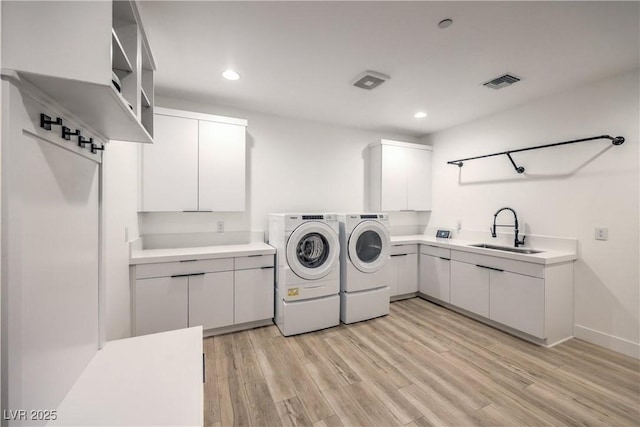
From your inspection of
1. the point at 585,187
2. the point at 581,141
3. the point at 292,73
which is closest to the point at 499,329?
the point at 585,187

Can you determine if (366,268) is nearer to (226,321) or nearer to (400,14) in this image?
(226,321)

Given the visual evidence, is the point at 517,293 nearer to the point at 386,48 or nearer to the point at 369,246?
the point at 369,246

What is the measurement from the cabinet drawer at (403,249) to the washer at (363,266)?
1.33 feet

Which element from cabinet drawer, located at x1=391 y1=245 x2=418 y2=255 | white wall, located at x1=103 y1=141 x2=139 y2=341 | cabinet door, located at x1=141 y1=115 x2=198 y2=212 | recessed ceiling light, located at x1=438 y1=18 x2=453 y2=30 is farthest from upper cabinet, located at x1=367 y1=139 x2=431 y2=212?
white wall, located at x1=103 y1=141 x2=139 y2=341

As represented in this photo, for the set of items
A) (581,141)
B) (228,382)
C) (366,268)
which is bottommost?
(228,382)

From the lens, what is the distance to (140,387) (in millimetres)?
919

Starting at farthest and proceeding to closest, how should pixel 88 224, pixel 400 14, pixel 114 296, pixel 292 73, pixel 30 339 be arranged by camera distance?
pixel 292 73 < pixel 114 296 < pixel 400 14 < pixel 88 224 < pixel 30 339

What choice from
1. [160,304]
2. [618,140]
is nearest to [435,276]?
[618,140]

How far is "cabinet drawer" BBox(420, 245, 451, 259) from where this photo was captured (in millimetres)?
3223

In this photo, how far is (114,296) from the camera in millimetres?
1757

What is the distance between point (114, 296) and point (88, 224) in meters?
0.93

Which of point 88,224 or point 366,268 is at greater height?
point 88,224

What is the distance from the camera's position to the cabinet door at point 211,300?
2.40 metres

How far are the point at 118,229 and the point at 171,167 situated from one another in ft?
2.83
